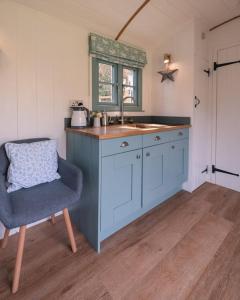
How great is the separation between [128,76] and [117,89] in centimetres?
31

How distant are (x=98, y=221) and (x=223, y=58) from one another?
249 centimetres

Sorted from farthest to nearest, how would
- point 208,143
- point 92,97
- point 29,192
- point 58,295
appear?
point 208,143 → point 92,97 → point 29,192 → point 58,295

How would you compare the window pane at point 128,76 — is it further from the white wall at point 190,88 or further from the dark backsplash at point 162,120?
the dark backsplash at point 162,120

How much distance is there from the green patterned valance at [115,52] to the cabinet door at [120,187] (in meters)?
1.20

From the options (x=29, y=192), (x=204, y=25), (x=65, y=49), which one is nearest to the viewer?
(x=29, y=192)

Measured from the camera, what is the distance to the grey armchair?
112cm

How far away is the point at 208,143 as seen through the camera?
8.94 ft

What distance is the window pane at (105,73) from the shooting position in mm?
2227

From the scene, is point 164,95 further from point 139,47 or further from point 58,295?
point 58,295

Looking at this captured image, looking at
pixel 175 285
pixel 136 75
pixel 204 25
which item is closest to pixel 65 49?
pixel 136 75

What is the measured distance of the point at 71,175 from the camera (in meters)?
1.51

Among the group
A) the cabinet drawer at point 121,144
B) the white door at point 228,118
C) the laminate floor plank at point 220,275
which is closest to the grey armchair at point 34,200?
the cabinet drawer at point 121,144

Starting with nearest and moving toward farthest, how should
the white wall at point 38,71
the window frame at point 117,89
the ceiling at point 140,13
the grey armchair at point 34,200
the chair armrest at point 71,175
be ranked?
the grey armchair at point 34,200 → the chair armrest at point 71,175 → the white wall at point 38,71 → the ceiling at point 140,13 → the window frame at point 117,89

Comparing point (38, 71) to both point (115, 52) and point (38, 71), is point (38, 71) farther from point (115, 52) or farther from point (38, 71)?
point (115, 52)
